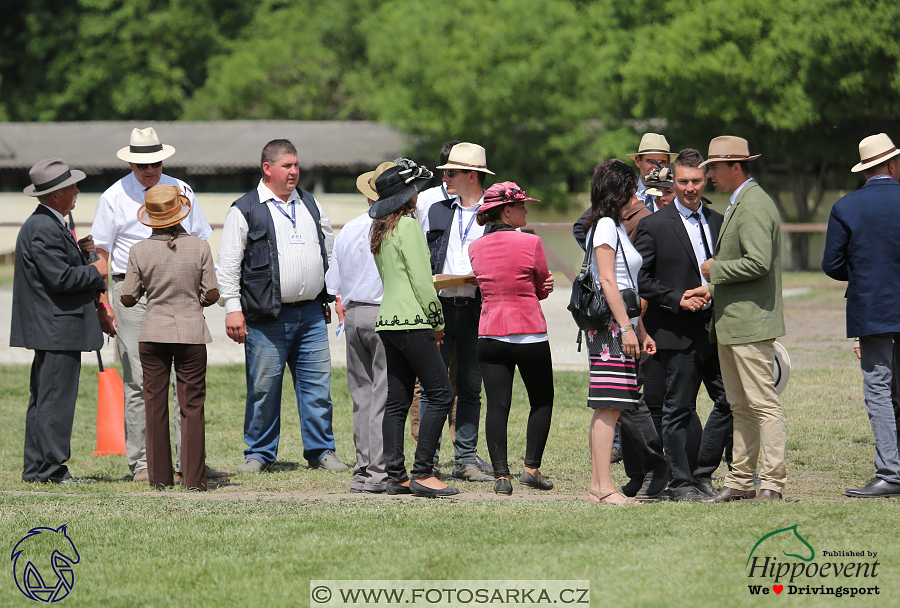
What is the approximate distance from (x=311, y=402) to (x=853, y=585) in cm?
428

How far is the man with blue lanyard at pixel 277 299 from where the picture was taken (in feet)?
23.5

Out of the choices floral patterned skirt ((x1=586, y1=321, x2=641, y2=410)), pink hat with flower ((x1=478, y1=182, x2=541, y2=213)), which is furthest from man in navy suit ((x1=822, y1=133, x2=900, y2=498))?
pink hat with flower ((x1=478, y1=182, x2=541, y2=213))

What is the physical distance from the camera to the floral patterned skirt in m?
5.71

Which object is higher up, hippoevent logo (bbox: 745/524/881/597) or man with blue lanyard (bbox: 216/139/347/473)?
man with blue lanyard (bbox: 216/139/347/473)

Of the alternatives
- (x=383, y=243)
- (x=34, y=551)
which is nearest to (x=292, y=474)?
(x=383, y=243)

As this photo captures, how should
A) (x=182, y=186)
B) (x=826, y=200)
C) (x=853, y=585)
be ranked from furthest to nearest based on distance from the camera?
(x=826, y=200), (x=182, y=186), (x=853, y=585)

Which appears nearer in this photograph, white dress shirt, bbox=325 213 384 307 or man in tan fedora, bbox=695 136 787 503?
man in tan fedora, bbox=695 136 787 503

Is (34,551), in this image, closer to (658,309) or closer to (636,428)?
(636,428)

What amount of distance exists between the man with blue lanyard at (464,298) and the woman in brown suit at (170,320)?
5.13 ft

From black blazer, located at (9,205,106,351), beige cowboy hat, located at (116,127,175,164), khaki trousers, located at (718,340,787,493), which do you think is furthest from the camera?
beige cowboy hat, located at (116,127,175,164)

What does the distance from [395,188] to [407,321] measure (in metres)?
0.79

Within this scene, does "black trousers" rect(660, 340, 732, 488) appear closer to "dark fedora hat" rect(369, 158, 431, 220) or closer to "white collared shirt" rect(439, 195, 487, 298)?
"white collared shirt" rect(439, 195, 487, 298)

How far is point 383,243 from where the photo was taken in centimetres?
608

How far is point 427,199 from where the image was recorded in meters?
7.59
